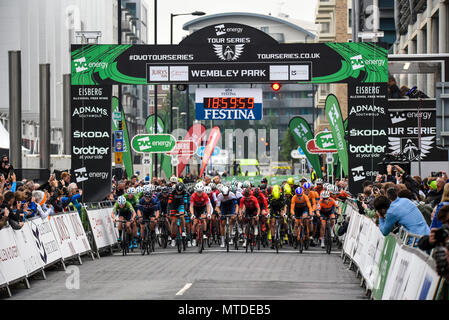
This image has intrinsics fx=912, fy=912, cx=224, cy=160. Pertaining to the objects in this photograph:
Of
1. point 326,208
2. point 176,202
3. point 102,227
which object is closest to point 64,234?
point 102,227

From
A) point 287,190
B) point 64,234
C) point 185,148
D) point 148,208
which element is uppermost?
point 185,148

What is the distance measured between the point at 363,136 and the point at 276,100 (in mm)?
154072

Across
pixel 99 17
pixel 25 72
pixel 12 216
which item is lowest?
pixel 12 216

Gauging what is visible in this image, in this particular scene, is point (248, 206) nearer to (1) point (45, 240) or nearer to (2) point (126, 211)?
(2) point (126, 211)

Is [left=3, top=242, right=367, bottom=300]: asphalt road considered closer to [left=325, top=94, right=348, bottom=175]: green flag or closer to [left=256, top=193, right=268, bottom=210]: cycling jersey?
[left=256, top=193, right=268, bottom=210]: cycling jersey

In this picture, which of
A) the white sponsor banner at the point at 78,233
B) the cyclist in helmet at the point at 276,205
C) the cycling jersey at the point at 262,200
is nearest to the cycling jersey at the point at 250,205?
the cycling jersey at the point at 262,200

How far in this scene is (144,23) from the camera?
129875 millimetres

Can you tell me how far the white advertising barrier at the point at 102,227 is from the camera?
2170 centimetres

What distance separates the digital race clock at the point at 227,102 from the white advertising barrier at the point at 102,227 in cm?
487

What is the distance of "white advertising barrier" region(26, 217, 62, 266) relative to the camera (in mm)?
16266

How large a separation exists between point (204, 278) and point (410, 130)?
47.3 ft

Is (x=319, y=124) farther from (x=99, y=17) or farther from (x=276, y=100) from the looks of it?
(x=276, y=100)

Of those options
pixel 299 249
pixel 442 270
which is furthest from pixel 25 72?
pixel 442 270

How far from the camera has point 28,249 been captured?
1549cm
